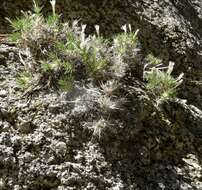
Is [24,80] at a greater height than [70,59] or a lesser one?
lesser

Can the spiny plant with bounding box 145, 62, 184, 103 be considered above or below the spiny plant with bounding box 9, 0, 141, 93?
below

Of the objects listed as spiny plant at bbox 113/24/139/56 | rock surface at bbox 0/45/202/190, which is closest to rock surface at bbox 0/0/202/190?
rock surface at bbox 0/45/202/190

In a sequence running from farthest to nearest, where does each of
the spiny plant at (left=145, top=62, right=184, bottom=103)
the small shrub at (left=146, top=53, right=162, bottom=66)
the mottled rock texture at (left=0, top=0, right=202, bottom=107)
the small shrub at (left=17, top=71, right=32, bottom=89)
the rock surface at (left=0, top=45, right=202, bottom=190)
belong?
the mottled rock texture at (left=0, top=0, right=202, bottom=107) → the small shrub at (left=146, top=53, right=162, bottom=66) → the spiny plant at (left=145, top=62, right=184, bottom=103) → the small shrub at (left=17, top=71, right=32, bottom=89) → the rock surface at (left=0, top=45, right=202, bottom=190)

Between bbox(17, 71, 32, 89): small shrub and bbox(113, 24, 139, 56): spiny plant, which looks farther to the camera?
bbox(113, 24, 139, 56): spiny plant

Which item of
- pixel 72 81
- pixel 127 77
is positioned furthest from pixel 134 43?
pixel 72 81

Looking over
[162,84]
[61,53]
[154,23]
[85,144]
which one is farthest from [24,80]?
[154,23]

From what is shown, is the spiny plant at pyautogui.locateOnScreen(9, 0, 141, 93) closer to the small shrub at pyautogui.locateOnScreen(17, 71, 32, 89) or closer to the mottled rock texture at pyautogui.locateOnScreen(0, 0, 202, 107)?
the small shrub at pyautogui.locateOnScreen(17, 71, 32, 89)

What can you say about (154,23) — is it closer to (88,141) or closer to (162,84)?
(162,84)
